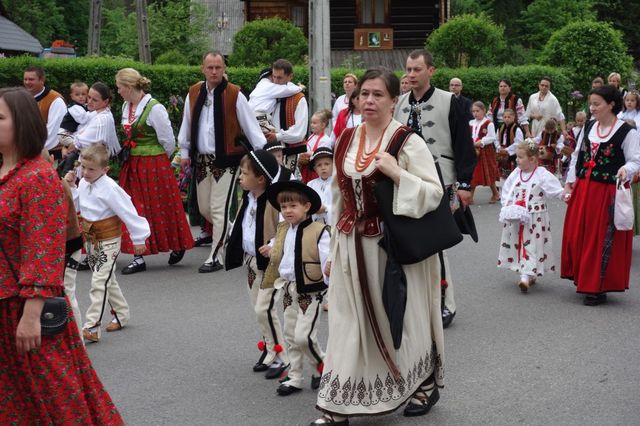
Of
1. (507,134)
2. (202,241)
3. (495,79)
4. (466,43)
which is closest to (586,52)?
(466,43)

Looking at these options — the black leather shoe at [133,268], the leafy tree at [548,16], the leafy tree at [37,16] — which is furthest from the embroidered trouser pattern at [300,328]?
→ the leafy tree at [37,16]

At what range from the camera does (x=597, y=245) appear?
8.55 metres

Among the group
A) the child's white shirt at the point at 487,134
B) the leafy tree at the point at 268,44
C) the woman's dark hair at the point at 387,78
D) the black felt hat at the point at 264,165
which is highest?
the leafy tree at the point at 268,44

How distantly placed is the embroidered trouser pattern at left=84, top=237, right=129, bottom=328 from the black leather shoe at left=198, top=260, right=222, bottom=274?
2.35m

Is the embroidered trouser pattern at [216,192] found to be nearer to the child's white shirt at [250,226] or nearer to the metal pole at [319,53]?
the child's white shirt at [250,226]

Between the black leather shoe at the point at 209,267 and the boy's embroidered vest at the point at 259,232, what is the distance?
375 centimetres

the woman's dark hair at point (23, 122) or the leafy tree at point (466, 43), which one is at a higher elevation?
the leafy tree at point (466, 43)

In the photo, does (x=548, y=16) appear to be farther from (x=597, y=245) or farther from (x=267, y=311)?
(x=267, y=311)

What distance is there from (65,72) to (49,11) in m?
25.4

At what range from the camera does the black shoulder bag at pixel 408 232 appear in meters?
5.05

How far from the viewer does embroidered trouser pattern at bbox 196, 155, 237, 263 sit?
33.4ft

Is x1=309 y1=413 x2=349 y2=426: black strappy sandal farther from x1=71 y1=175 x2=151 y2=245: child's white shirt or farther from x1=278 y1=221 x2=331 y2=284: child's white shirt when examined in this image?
x1=71 y1=175 x2=151 y2=245: child's white shirt

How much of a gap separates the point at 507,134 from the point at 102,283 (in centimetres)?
1068

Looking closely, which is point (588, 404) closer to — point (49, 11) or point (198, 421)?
point (198, 421)
